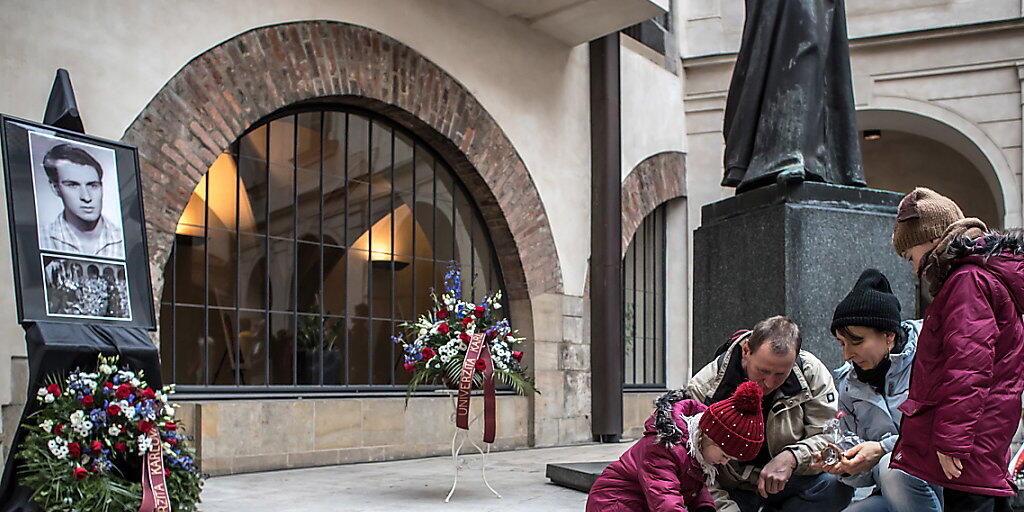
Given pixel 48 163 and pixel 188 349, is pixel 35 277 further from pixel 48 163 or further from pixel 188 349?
pixel 188 349

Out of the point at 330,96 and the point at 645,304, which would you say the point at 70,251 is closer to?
the point at 330,96

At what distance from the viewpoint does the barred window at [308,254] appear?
28.3 feet

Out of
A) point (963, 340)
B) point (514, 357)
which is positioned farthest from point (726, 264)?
point (963, 340)

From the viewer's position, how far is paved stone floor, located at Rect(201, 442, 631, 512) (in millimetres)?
6672

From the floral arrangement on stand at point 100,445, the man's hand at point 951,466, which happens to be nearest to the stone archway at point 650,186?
the floral arrangement on stand at point 100,445

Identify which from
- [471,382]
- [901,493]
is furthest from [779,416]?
[471,382]

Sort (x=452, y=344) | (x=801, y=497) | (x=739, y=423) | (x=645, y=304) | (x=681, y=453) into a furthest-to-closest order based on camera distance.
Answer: (x=645, y=304), (x=452, y=344), (x=801, y=497), (x=681, y=453), (x=739, y=423)

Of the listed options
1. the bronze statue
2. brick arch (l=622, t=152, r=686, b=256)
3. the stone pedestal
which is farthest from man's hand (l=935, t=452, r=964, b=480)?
brick arch (l=622, t=152, r=686, b=256)

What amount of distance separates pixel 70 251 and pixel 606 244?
7.34 meters

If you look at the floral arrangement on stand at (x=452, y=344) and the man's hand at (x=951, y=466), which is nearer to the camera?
the man's hand at (x=951, y=466)

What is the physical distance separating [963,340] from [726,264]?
294 cm

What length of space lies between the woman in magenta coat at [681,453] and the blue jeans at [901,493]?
58 centimetres

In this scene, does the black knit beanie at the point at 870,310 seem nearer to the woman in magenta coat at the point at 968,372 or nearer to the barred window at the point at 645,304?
the woman in magenta coat at the point at 968,372

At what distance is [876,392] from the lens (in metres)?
3.94
